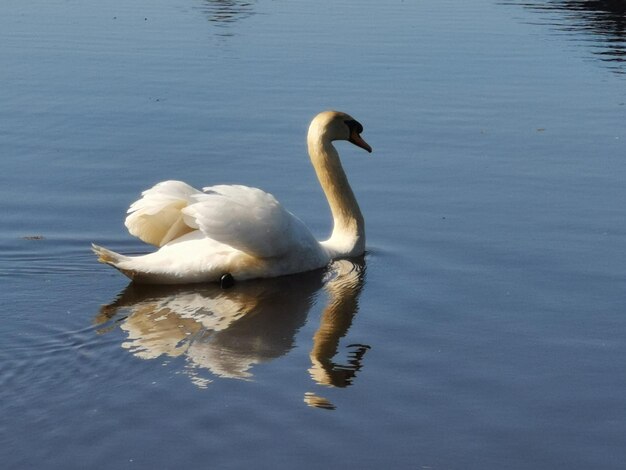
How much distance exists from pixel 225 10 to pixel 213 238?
15.3m

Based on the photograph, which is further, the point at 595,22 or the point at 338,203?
the point at 595,22

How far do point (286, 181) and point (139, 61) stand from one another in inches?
252

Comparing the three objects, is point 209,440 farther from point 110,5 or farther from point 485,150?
point 110,5

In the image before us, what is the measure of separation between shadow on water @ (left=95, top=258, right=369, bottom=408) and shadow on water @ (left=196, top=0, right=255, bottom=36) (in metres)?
11.9

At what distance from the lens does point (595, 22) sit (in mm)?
21844

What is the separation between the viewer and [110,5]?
75.6 ft

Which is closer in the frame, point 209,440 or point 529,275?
point 209,440

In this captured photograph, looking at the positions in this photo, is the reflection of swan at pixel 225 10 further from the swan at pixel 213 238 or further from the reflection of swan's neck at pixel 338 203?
the swan at pixel 213 238

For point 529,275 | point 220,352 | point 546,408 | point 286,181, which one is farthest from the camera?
point 286,181

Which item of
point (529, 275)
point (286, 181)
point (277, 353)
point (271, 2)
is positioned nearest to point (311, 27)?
point (271, 2)

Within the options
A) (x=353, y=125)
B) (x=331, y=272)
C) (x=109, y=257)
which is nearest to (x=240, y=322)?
(x=109, y=257)

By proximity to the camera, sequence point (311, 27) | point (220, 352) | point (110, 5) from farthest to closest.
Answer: point (110, 5)
point (311, 27)
point (220, 352)

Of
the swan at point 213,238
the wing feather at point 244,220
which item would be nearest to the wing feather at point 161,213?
the swan at point 213,238

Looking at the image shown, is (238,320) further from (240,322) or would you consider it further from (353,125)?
(353,125)
